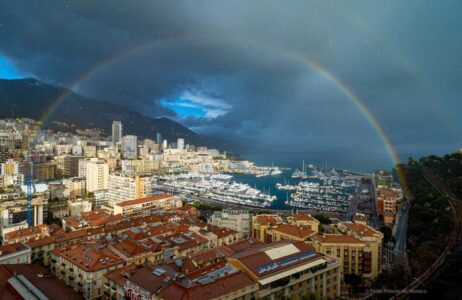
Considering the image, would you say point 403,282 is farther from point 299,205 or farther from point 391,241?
point 299,205

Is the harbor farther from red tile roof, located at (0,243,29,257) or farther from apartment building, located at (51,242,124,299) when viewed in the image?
apartment building, located at (51,242,124,299)

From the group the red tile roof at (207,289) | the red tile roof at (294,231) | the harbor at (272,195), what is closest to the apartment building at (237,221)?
the red tile roof at (294,231)

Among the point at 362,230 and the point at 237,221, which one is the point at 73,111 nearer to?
the point at 237,221

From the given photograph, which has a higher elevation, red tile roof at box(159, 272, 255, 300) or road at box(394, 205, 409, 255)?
red tile roof at box(159, 272, 255, 300)

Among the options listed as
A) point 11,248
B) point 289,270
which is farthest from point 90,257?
point 289,270

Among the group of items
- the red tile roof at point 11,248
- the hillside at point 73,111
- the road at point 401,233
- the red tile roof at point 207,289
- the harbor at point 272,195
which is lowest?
the harbor at point 272,195

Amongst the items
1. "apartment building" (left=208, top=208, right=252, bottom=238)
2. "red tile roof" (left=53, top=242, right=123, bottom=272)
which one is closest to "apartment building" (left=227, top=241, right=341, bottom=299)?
"red tile roof" (left=53, top=242, right=123, bottom=272)

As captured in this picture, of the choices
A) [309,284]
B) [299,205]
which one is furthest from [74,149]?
[309,284]

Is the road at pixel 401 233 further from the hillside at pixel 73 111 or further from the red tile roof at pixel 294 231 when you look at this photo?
the hillside at pixel 73 111

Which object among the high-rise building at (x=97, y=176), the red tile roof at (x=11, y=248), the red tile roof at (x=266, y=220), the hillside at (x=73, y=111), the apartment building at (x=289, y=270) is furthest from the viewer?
the hillside at (x=73, y=111)

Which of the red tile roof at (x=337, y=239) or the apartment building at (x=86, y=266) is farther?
the red tile roof at (x=337, y=239)

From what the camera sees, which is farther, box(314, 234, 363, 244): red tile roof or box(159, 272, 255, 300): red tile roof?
box(314, 234, 363, 244): red tile roof
